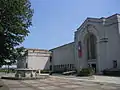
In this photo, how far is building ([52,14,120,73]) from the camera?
156 ft

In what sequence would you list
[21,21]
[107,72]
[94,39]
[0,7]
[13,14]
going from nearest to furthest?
[0,7]
[13,14]
[21,21]
[107,72]
[94,39]

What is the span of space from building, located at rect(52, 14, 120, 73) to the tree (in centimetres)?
3397

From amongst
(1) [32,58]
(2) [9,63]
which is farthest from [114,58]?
(1) [32,58]

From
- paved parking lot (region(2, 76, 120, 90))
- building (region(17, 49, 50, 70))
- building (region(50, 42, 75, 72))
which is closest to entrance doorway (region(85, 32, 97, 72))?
building (region(50, 42, 75, 72))

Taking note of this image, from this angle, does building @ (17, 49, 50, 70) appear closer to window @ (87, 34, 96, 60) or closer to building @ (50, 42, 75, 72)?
building @ (50, 42, 75, 72)

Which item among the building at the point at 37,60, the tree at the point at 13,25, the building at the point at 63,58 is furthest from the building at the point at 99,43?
the tree at the point at 13,25

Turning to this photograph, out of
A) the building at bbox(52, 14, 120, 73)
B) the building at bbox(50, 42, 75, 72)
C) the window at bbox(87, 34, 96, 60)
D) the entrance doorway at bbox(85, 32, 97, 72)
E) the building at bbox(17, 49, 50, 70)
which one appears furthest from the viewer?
the building at bbox(17, 49, 50, 70)

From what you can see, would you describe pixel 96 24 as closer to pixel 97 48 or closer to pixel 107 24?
pixel 107 24

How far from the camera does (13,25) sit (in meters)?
15.6

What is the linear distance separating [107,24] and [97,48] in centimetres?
642

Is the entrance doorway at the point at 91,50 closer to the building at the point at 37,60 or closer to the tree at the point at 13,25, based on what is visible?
the building at the point at 37,60

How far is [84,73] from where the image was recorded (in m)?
40.2

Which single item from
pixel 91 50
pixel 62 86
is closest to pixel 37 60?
pixel 91 50

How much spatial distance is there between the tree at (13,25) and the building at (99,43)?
33966 mm
